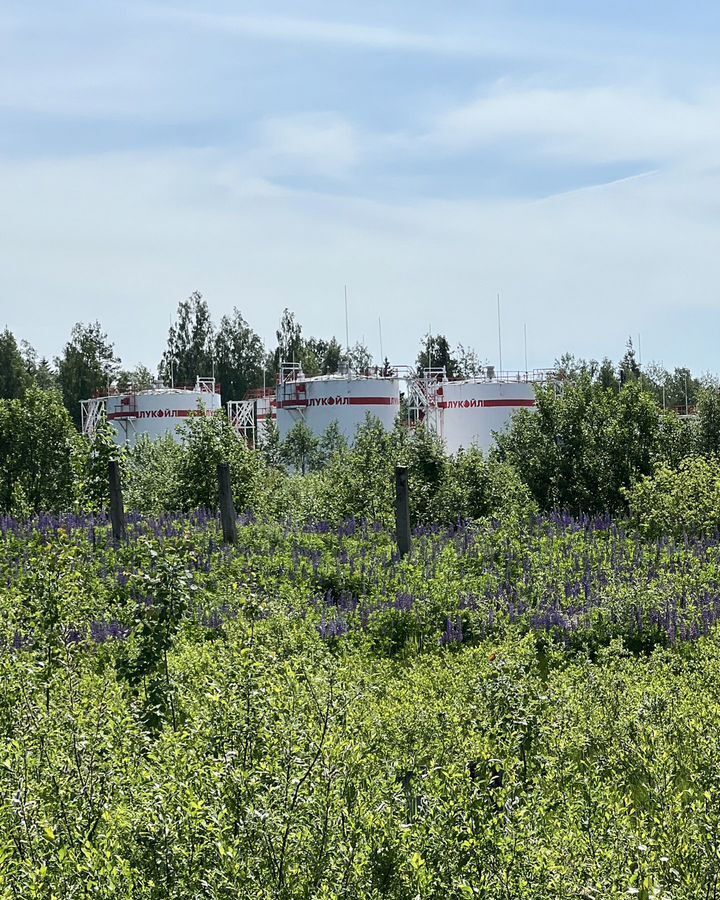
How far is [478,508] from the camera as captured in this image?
1513 centimetres

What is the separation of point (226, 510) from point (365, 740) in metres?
7.76

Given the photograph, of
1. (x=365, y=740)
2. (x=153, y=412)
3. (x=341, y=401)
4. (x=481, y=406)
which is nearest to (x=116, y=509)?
(x=365, y=740)

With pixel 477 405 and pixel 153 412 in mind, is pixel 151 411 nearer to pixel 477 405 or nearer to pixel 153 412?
pixel 153 412

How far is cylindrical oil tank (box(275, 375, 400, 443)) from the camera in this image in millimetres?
46469

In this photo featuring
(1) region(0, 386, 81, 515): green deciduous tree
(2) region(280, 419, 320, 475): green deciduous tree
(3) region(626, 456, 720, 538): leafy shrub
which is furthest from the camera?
(2) region(280, 419, 320, 475): green deciduous tree

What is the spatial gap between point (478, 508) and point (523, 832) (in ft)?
37.2

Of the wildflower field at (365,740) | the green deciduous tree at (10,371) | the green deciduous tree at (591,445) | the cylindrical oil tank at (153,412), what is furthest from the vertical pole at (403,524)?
the green deciduous tree at (10,371)

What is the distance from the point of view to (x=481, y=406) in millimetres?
48156

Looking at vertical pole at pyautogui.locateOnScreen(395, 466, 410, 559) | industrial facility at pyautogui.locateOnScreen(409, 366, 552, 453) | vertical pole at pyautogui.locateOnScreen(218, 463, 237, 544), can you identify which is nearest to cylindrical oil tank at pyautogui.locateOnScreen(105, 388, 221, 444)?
industrial facility at pyautogui.locateOnScreen(409, 366, 552, 453)

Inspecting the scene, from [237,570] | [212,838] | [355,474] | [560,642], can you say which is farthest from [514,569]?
[212,838]

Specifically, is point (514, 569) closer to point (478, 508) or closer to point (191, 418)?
point (478, 508)

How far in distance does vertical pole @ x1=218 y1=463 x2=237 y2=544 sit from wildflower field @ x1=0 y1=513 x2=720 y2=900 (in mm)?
2282

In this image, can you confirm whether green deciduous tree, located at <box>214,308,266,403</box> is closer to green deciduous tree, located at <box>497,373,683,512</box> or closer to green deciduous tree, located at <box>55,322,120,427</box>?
green deciduous tree, located at <box>55,322,120,427</box>

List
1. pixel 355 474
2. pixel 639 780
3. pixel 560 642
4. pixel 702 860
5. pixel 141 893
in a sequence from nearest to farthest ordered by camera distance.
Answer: pixel 141 893, pixel 702 860, pixel 639 780, pixel 560 642, pixel 355 474
